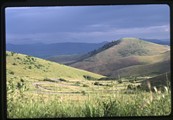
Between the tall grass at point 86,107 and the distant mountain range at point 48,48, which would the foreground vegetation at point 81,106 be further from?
the distant mountain range at point 48,48

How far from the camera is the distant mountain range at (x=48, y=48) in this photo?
3207mm

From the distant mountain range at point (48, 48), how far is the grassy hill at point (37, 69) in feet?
0.12

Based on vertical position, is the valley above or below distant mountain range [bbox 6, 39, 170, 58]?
below

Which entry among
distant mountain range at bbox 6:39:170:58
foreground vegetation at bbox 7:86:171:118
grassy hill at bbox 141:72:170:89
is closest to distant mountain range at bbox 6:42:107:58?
distant mountain range at bbox 6:39:170:58

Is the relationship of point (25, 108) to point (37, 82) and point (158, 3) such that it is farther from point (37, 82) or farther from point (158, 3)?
point (158, 3)

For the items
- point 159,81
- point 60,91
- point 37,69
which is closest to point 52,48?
point 37,69

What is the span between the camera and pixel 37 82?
3242 mm

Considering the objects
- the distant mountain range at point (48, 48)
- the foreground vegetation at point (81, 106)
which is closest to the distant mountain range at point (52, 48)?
the distant mountain range at point (48, 48)

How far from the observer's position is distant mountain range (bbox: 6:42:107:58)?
3207mm

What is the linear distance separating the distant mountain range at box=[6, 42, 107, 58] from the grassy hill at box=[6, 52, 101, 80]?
37 mm

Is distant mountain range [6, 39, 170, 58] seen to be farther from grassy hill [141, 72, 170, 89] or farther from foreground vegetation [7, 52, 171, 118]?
grassy hill [141, 72, 170, 89]

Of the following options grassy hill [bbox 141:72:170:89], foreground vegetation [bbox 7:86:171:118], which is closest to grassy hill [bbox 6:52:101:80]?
foreground vegetation [bbox 7:86:171:118]

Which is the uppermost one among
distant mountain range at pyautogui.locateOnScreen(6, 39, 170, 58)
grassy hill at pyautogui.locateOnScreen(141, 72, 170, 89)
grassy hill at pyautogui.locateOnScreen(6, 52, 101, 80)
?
distant mountain range at pyautogui.locateOnScreen(6, 39, 170, 58)

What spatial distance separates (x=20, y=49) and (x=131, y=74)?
0.82 meters
